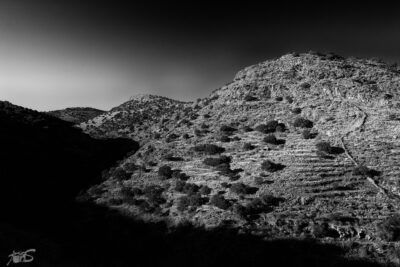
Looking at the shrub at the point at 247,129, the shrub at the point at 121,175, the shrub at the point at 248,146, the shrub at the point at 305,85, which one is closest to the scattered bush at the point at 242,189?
the shrub at the point at 248,146

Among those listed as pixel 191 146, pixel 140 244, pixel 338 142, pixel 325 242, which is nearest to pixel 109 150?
pixel 191 146

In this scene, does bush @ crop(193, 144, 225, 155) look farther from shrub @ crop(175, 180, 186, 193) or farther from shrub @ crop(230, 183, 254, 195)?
shrub @ crop(230, 183, 254, 195)

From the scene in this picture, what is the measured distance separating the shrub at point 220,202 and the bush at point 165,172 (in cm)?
874

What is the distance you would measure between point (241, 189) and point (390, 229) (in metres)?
13.2

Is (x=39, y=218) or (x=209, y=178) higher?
(x=209, y=178)

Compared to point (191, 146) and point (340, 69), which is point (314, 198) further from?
point (340, 69)

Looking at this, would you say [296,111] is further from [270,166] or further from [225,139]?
[270,166]

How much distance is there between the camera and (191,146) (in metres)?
46.5

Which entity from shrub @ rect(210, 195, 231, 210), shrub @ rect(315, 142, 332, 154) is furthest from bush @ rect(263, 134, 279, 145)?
shrub @ rect(210, 195, 231, 210)

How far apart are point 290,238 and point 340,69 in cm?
3736

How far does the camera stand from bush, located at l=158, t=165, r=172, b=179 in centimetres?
4147

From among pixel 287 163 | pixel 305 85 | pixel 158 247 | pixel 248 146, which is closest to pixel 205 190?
pixel 158 247

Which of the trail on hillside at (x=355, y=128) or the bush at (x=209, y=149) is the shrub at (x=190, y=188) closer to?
the bush at (x=209, y=149)

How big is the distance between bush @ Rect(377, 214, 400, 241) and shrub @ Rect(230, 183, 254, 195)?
11753 millimetres
